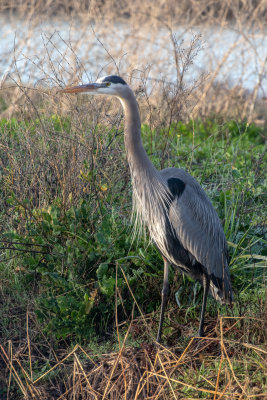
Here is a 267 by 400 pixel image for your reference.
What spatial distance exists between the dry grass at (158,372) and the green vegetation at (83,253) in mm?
111

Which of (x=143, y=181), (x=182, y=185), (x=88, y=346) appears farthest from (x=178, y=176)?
(x=88, y=346)

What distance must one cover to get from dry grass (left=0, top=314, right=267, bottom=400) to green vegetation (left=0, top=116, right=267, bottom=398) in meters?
0.11

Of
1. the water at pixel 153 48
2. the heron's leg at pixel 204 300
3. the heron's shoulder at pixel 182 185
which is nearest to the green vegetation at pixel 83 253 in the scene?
the heron's leg at pixel 204 300

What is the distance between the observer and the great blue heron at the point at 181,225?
3.46 m

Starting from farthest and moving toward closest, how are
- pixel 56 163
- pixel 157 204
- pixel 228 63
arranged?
pixel 228 63
pixel 56 163
pixel 157 204

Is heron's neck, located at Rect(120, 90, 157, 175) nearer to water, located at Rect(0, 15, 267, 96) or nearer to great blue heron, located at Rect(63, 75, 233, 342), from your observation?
great blue heron, located at Rect(63, 75, 233, 342)

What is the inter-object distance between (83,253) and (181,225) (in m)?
0.66

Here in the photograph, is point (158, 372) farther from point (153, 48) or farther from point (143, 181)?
point (153, 48)

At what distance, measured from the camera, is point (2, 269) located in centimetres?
392

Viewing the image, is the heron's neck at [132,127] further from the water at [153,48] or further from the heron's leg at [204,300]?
the water at [153,48]

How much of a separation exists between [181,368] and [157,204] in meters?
0.98

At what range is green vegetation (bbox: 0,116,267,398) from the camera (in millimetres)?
3537

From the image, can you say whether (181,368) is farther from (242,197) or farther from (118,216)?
(242,197)

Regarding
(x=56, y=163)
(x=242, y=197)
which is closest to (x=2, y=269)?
(x=56, y=163)
